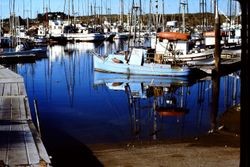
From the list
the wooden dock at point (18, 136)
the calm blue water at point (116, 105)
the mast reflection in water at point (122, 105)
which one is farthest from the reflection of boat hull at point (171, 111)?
the wooden dock at point (18, 136)

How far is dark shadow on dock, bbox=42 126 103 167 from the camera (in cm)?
1304

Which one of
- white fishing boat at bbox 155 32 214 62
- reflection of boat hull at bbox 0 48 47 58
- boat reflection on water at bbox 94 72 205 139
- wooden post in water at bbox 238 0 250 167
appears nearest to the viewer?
wooden post in water at bbox 238 0 250 167

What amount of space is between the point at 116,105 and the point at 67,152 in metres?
10.9

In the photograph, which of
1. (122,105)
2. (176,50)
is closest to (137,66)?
(176,50)

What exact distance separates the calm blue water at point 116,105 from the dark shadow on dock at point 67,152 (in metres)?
0.04

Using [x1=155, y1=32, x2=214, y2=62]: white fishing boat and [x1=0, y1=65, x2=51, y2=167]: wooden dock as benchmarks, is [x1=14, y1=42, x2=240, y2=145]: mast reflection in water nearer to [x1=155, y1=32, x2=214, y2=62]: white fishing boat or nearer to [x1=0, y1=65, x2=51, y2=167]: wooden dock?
[x1=0, y1=65, x2=51, y2=167]: wooden dock

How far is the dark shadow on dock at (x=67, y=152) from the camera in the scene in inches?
513

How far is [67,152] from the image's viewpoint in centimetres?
1454

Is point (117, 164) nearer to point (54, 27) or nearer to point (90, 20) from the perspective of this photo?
point (54, 27)

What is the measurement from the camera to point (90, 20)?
Answer: 143375 millimetres

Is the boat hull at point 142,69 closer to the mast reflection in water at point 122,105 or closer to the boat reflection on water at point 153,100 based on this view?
the boat reflection on water at point 153,100

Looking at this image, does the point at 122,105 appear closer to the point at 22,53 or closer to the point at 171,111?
the point at 171,111

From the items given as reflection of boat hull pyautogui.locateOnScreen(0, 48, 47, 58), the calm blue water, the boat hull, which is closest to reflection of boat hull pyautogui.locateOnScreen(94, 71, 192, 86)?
the calm blue water

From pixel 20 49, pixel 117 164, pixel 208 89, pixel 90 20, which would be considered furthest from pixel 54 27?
pixel 117 164
